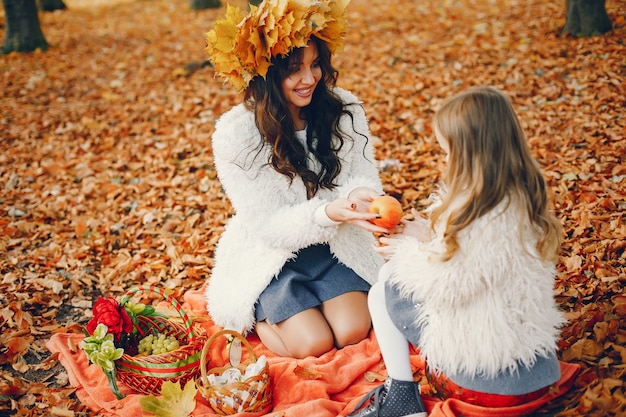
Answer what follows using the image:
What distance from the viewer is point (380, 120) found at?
5828mm

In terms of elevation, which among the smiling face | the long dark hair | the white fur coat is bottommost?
the white fur coat

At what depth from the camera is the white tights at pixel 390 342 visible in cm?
255

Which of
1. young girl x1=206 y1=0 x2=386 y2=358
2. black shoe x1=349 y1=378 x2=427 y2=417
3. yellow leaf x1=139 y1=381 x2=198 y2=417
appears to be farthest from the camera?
young girl x1=206 y1=0 x2=386 y2=358

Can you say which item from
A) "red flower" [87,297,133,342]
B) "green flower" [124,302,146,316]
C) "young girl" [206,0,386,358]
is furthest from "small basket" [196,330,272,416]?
"green flower" [124,302,146,316]

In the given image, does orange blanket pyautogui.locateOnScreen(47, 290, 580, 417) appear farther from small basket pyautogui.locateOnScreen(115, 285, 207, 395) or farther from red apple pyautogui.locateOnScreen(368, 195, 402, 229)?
red apple pyautogui.locateOnScreen(368, 195, 402, 229)

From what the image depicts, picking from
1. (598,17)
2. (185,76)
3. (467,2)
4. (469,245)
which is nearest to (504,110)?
(469,245)

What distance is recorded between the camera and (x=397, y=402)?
8.20 ft

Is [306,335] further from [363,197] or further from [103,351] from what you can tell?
[103,351]

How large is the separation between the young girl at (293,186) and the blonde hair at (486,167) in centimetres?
82

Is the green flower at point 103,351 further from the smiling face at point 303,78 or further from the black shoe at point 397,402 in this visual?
the smiling face at point 303,78

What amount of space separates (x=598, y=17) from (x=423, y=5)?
3721 millimetres

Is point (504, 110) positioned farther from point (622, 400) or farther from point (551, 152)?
point (551, 152)

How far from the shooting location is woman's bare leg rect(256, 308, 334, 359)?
10.0 ft

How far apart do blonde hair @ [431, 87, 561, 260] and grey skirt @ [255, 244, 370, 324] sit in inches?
47.0
